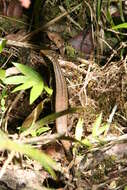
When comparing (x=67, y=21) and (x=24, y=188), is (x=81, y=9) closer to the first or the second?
(x=67, y=21)

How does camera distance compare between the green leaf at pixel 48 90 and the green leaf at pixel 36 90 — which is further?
the green leaf at pixel 48 90

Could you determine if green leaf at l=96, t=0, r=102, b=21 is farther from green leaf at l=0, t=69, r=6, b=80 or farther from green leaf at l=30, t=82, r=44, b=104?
green leaf at l=0, t=69, r=6, b=80

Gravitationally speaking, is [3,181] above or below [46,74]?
below

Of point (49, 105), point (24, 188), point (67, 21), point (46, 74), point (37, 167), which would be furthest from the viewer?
point (67, 21)

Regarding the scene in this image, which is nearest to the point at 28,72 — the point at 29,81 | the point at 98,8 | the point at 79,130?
the point at 29,81

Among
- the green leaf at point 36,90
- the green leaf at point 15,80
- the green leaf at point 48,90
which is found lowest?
the green leaf at point 48,90

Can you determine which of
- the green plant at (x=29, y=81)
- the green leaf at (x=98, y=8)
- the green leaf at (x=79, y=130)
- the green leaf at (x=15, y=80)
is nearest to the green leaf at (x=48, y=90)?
the green plant at (x=29, y=81)

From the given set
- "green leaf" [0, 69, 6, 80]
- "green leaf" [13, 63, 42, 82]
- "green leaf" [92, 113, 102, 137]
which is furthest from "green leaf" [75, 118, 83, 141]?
"green leaf" [0, 69, 6, 80]

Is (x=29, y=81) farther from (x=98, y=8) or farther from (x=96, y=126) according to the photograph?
(x=98, y=8)

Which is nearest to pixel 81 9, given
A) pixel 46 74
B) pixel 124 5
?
pixel 124 5

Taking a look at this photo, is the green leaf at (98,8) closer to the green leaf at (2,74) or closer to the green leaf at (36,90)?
the green leaf at (36,90)

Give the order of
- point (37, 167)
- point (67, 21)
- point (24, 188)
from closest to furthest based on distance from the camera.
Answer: point (24, 188)
point (37, 167)
point (67, 21)
